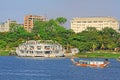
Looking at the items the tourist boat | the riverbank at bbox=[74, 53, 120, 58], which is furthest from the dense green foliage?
the tourist boat

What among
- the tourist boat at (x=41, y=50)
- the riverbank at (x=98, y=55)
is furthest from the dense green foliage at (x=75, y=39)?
the tourist boat at (x=41, y=50)

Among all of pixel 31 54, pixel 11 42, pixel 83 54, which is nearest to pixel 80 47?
pixel 83 54

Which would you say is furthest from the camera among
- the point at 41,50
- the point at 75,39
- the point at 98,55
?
the point at 75,39

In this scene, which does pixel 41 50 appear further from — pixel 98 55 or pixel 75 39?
pixel 75 39

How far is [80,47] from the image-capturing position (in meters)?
155

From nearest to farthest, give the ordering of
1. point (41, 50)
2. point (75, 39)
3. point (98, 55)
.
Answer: point (98, 55)
point (41, 50)
point (75, 39)

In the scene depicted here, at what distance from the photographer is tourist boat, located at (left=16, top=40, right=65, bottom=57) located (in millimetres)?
149125

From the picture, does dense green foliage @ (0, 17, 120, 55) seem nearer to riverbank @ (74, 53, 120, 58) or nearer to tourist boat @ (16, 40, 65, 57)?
riverbank @ (74, 53, 120, 58)

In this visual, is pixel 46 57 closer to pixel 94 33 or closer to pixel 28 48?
pixel 28 48

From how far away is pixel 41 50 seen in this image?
148 m

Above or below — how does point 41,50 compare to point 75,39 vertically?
below

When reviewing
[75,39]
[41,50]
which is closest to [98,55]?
[41,50]

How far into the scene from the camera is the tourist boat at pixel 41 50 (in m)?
149

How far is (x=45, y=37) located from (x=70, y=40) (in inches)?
532
